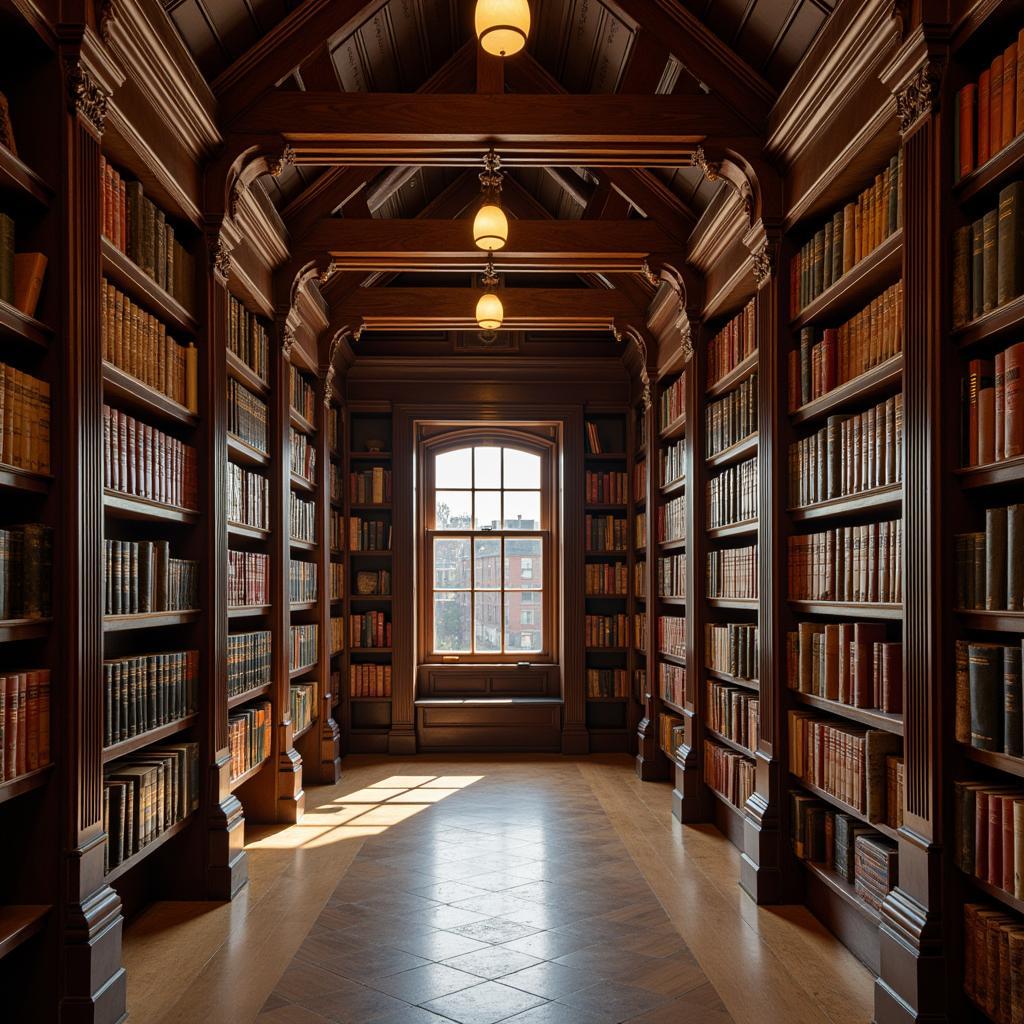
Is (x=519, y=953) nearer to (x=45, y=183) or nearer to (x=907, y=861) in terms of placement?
(x=907, y=861)

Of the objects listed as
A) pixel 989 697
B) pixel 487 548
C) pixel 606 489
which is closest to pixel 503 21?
pixel 989 697

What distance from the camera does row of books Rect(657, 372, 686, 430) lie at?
23.0ft

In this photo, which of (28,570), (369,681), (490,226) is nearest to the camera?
(28,570)

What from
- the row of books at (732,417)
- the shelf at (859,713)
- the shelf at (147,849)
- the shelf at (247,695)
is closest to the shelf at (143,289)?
the shelf at (247,695)

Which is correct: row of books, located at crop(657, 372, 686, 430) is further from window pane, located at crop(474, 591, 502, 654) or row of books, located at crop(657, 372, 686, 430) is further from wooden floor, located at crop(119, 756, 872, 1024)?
wooden floor, located at crop(119, 756, 872, 1024)

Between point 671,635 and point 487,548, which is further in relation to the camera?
point 487,548

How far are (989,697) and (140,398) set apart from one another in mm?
3215

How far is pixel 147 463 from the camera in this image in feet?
13.1

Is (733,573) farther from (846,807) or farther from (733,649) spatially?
(846,807)

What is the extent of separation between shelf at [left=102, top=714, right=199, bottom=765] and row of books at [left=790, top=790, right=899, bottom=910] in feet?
9.27

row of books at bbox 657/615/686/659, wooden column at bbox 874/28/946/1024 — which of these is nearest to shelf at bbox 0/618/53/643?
wooden column at bbox 874/28/946/1024

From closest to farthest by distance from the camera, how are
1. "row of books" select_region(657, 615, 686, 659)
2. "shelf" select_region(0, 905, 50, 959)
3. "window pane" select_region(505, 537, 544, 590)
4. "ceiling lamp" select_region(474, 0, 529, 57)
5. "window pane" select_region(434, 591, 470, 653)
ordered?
"shelf" select_region(0, 905, 50, 959) → "ceiling lamp" select_region(474, 0, 529, 57) → "row of books" select_region(657, 615, 686, 659) → "window pane" select_region(434, 591, 470, 653) → "window pane" select_region(505, 537, 544, 590)

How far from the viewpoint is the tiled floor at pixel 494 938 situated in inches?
133

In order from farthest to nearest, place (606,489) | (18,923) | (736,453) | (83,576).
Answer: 1. (606,489)
2. (736,453)
3. (83,576)
4. (18,923)
